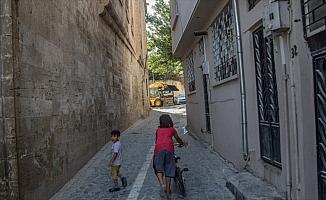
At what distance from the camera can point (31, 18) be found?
6.77 m

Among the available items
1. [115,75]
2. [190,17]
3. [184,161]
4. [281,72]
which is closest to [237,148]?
[184,161]

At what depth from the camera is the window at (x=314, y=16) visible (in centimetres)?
445

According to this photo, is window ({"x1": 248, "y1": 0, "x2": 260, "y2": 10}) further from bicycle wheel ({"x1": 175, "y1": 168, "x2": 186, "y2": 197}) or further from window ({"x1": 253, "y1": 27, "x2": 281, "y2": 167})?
bicycle wheel ({"x1": 175, "y1": 168, "x2": 186, "y2": 197})

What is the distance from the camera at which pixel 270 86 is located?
668 centimetres

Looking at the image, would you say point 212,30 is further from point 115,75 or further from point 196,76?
point 115,75

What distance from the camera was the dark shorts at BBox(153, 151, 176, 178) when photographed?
6.99 meters

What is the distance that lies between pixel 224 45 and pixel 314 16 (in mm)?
5382

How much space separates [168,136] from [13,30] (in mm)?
2800

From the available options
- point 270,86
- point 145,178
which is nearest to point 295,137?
point 270,86

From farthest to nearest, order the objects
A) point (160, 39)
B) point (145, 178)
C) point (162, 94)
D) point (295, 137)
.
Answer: point (162, 94) < point (160, 39) < point (145, 178) < point (295, 137)

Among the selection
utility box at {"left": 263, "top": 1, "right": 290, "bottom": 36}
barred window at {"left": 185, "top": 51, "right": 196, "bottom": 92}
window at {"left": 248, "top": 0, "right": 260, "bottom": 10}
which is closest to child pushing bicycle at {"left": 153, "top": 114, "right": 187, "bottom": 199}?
window at {"left": 248, "top": 0, "right": 260, "bottom": 10}

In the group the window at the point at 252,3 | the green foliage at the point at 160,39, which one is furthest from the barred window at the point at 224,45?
the green foliage at the point at 160,39

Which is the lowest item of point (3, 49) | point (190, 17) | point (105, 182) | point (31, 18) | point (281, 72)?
point (105, 182)

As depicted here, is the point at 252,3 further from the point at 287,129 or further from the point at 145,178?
the point at 145,178
